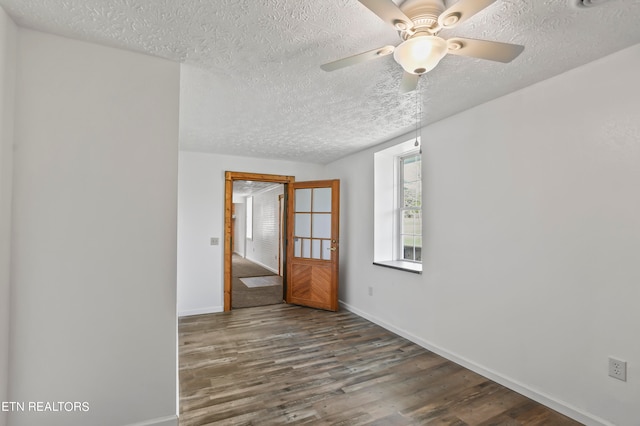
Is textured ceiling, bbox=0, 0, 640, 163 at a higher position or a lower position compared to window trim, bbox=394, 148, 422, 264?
higher

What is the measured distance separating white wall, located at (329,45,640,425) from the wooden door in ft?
5.17

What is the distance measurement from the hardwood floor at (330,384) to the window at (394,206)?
3.32 ft

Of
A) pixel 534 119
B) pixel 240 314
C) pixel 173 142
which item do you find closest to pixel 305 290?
pixel 240 314

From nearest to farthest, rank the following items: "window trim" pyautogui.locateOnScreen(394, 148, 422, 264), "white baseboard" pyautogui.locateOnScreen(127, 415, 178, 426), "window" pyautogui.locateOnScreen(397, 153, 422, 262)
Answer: "white baseboard" pyautogui.locateOnScreen(127, 415, 178, 426), "window" pyautogui.locateOnScreen(397, 153, 422, 262), "window trim" pyautogui.locateOnScreen(394, 148, 422, 264)

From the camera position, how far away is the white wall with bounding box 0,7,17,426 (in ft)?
5.04

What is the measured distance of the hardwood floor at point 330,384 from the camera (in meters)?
2.04

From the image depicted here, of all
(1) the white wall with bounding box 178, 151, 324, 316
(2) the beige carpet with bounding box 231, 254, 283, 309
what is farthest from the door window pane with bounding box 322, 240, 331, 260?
(1) the white wall with bounding box 178, 151, 324, 316

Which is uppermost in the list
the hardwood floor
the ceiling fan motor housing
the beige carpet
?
the ceiling fan motor housing

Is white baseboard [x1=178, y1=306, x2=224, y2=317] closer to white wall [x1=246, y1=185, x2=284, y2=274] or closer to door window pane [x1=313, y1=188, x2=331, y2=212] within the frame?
door window pane [x1=313, y1=188, x2=331, y2=212]

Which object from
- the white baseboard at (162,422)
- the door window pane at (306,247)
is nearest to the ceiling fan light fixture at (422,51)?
the white baseboard at (162,422)

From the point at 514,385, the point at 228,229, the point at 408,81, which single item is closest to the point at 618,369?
the point at 514,385

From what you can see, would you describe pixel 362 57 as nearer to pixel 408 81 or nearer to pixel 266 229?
pixel 408 81

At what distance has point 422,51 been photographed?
143 centimetres

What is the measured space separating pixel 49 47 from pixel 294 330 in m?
3.29
